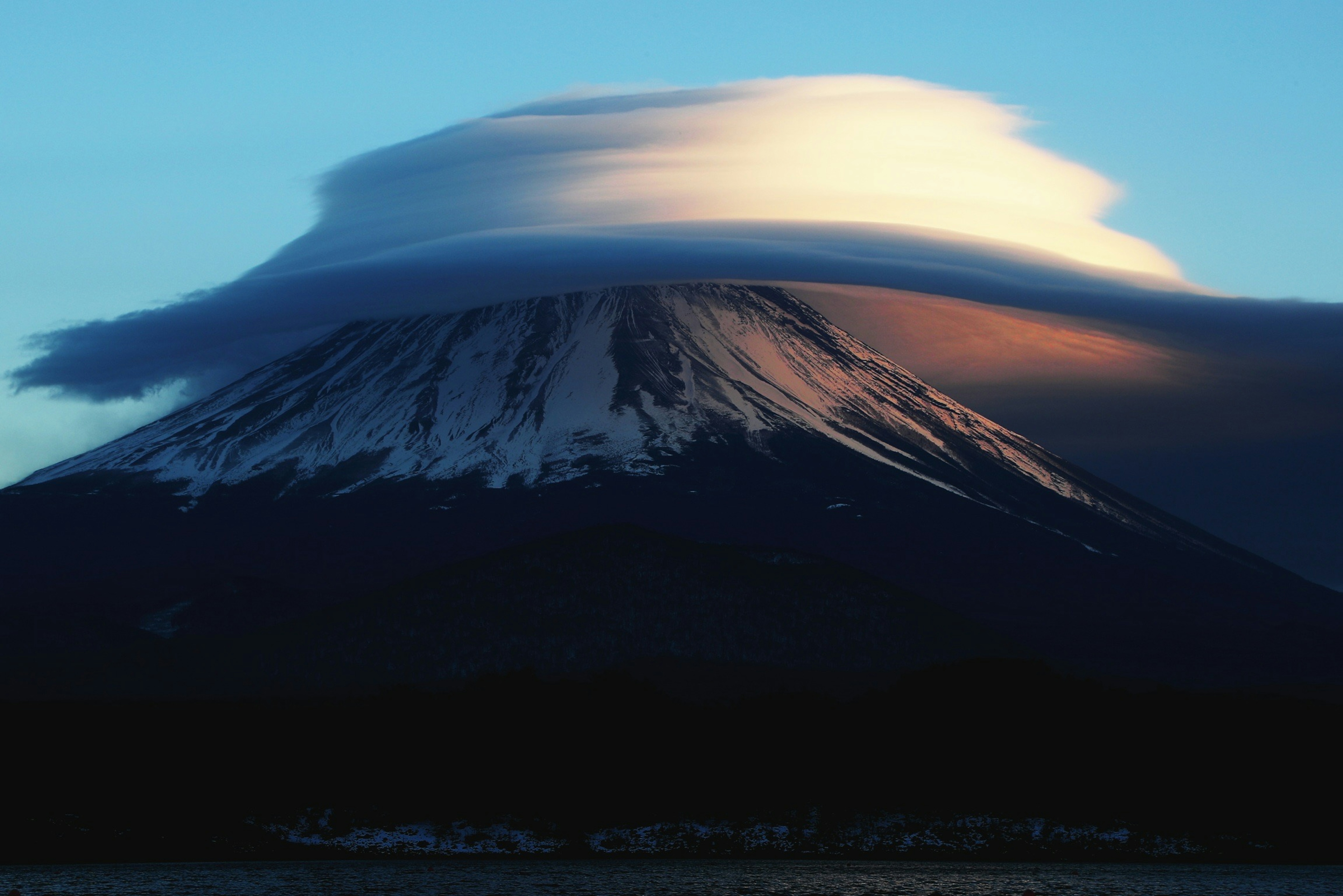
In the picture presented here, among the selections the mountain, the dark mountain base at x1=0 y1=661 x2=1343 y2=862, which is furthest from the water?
the mountain

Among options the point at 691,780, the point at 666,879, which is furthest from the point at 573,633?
the point at 666,879

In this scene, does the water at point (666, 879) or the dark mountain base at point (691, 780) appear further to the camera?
the dark mountain base at point (691, 780)

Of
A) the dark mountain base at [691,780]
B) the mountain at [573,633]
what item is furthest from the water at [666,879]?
the mountain at [573,633]

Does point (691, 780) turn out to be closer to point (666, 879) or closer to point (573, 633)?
point (666, 879)

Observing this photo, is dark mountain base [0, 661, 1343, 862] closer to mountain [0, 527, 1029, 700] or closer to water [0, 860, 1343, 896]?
water [0, 860, 1343, 896]

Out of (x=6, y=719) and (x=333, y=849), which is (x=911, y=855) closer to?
(x=333, y=849)

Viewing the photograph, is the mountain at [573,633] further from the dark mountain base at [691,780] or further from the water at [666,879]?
the water at [666,879]
